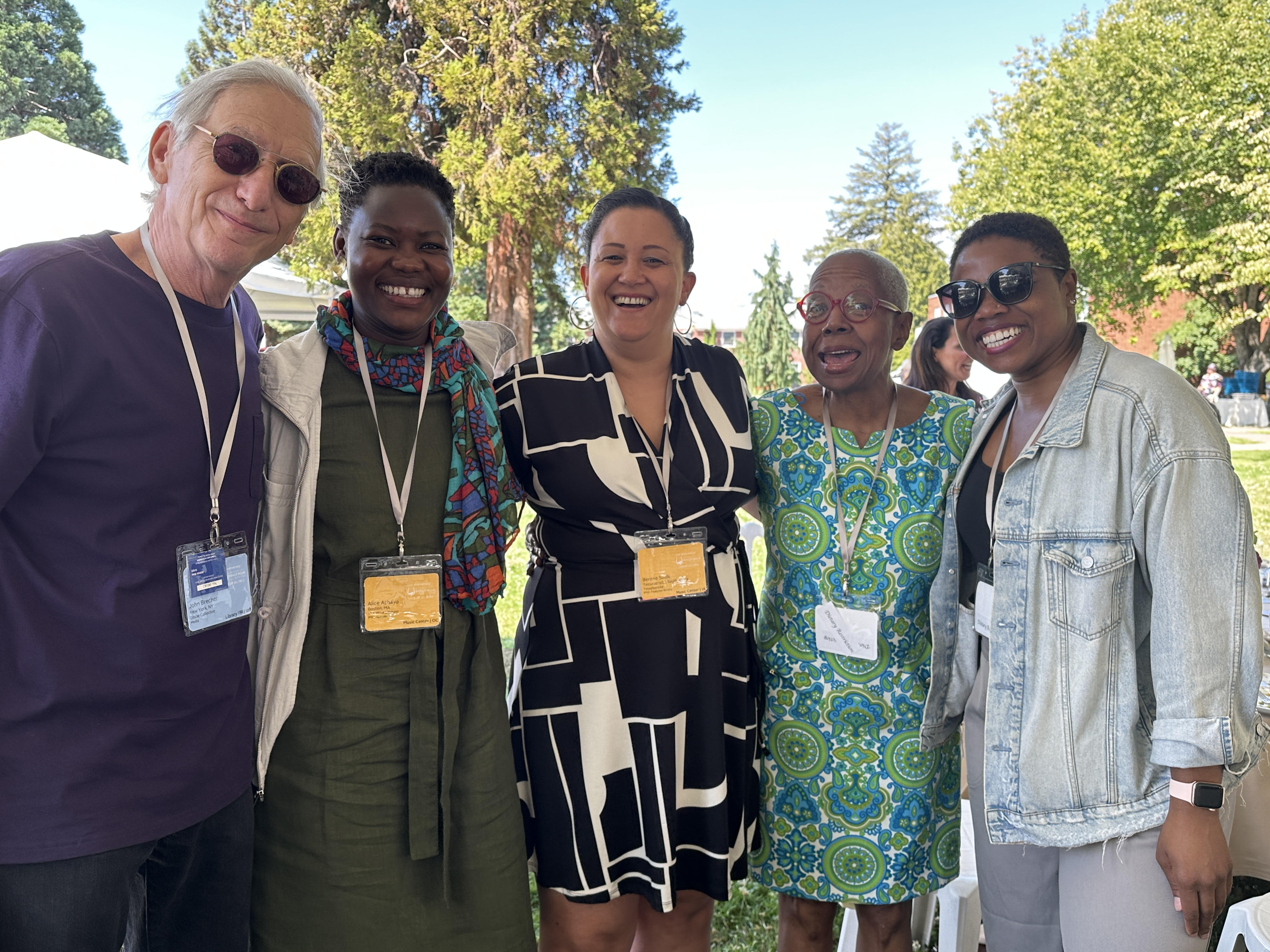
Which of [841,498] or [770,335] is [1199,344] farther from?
[841,498]

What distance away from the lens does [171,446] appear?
5.14 ft

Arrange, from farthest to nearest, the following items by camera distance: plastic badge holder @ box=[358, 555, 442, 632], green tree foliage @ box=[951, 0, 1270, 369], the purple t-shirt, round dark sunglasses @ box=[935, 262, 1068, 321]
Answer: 1. green tree foliage @ box=[951, 0, 1270, 369]
2. round dark sunglasses @ box=[935, 262, 1068, 321]
3. plastic badge holder @ box=[358, 555, 442, 632]
4. the purple t-shirt

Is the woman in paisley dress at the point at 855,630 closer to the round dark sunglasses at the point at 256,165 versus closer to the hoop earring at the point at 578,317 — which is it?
the hoop earring at the point at 578,317

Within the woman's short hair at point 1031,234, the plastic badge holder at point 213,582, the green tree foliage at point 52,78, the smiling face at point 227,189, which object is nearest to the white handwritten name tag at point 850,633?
the woman's short hair at point 1031,234

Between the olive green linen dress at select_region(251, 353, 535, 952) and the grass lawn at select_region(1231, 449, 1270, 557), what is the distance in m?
7.50

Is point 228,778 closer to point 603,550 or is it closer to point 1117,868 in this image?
point 603,550

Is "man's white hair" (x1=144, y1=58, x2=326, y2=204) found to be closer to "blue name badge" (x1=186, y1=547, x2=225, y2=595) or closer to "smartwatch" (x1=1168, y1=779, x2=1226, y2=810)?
"blue name badge" (x1=186, y1=547, x2=225, y2=595)

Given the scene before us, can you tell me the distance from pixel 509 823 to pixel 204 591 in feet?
2.91

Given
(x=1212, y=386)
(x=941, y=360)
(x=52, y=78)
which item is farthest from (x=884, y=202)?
(x=941, y=360)

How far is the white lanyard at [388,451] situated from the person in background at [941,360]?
13.4ft

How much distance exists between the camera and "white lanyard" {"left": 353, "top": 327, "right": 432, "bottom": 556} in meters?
1.92

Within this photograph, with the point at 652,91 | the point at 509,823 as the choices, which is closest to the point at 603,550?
the point at 509,823

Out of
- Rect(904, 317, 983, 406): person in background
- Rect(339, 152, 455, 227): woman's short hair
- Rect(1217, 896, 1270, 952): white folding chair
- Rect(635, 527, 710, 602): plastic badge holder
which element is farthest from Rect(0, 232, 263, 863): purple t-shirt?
Rect(904, 317, 983, 406): person in background

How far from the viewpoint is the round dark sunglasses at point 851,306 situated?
2324 mm
